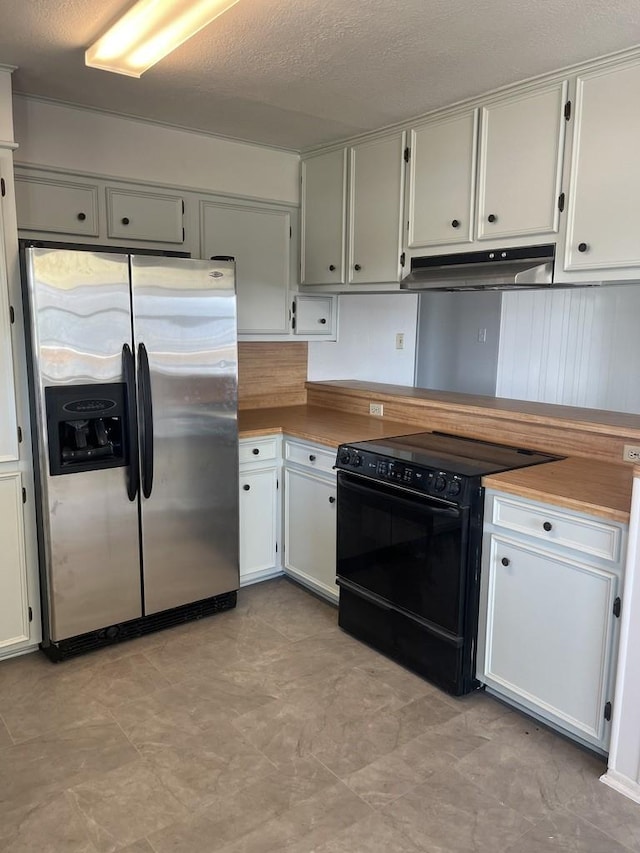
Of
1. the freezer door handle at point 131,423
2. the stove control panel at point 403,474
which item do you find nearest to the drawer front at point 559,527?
the stove control panel at point 403,474

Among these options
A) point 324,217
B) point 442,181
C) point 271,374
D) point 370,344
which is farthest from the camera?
point 370,344

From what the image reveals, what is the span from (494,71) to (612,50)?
42 cm

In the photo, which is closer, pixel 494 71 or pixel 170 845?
pixel 170 845

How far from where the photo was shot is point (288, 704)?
2.45m

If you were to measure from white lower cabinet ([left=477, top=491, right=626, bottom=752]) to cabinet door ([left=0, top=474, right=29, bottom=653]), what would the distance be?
188 cm

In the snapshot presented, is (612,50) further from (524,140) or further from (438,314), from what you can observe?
(438,314)

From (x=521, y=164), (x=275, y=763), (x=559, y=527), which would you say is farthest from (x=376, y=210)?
(x=275, y=763)

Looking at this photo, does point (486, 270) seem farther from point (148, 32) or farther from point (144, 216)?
point (144, 216)

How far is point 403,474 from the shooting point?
8.41ft

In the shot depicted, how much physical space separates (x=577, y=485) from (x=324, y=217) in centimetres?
216

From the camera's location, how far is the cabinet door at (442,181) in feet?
9.31

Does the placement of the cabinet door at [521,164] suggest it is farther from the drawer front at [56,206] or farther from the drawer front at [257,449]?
the drawer front at [56,206]

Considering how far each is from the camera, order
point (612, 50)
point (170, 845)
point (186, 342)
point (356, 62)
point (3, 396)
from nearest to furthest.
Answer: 1. point (170, 845)
2. point (612, 50)
3. point (356, 62)
4. point (3, 396)
5. point (186, 342)

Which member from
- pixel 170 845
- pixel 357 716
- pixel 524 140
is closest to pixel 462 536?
pixel 357 716
